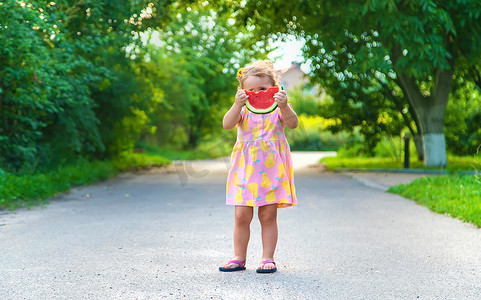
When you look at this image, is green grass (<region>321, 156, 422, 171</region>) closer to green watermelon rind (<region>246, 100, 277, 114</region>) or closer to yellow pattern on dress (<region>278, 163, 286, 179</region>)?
yellow pattern on dress (<region>278, 163, 286, 179</region>)

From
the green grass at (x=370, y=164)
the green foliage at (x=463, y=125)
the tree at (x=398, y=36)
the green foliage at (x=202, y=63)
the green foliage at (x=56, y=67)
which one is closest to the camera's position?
the green foliage at (x=56, y=67)

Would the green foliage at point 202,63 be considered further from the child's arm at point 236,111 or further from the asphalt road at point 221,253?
the child's arm at point 236,111

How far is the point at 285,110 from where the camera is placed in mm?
4543

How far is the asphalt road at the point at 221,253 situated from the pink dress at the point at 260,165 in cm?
60

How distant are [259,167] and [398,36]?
8.65m

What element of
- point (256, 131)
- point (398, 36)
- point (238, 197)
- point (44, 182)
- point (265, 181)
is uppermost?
point (398, 36)

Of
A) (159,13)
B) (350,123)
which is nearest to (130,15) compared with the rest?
(159,13)

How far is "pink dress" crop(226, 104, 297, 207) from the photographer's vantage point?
15.2 ft

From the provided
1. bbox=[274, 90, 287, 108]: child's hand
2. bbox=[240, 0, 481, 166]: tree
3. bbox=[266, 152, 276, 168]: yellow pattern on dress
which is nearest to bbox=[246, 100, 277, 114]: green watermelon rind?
bbox=[274, 90, 287, 108]: child's hand

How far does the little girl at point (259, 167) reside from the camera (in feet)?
15.2

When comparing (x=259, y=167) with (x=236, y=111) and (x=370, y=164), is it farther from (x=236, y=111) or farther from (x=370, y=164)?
(x=370, y=164)

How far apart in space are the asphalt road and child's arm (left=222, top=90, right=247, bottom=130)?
46.6 inches

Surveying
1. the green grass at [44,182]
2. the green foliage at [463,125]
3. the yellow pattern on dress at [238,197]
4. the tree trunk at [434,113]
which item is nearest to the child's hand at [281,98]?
the yellow pattern on dress at [238,197]

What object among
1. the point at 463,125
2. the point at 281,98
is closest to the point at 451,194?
the point at 281,98
